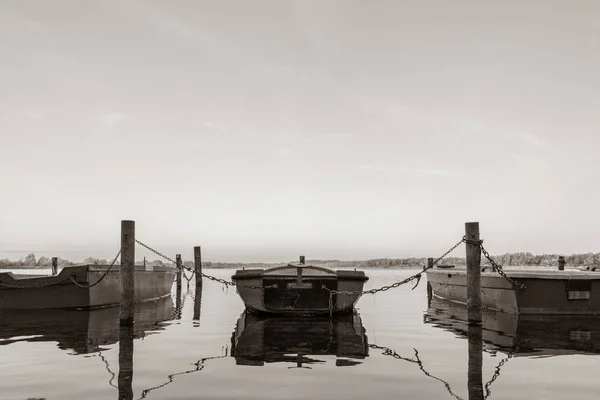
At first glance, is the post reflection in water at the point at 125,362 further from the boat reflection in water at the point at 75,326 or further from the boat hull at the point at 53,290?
the boat hull at the point at 53,290

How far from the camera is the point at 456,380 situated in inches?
307

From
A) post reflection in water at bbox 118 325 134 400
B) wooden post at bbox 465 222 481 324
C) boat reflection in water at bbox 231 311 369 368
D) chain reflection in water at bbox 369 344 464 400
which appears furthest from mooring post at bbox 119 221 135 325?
wooden post at bbox 465 222 481 324

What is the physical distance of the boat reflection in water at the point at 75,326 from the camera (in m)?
11.5

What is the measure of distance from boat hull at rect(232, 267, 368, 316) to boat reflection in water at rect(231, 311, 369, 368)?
1.07ft

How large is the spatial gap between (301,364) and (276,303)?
7350 millimetres

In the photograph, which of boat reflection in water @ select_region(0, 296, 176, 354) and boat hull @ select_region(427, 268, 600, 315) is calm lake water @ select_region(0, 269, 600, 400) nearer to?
boat reflection in water @ select_region(0, 296, 176, 354)

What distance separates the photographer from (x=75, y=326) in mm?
13969

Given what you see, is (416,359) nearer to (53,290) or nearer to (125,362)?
(125,362)

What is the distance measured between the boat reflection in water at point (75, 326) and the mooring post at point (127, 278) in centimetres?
42

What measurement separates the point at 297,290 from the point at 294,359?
7.16 meters

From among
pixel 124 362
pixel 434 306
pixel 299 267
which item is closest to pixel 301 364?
pixel 124 362

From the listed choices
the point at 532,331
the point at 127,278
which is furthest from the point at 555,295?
the point at 127,278

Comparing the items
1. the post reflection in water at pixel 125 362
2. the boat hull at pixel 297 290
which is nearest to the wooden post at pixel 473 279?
the boat hull at pixel 297 290

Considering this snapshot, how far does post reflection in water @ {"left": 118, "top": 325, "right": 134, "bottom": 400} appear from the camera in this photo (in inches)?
278
